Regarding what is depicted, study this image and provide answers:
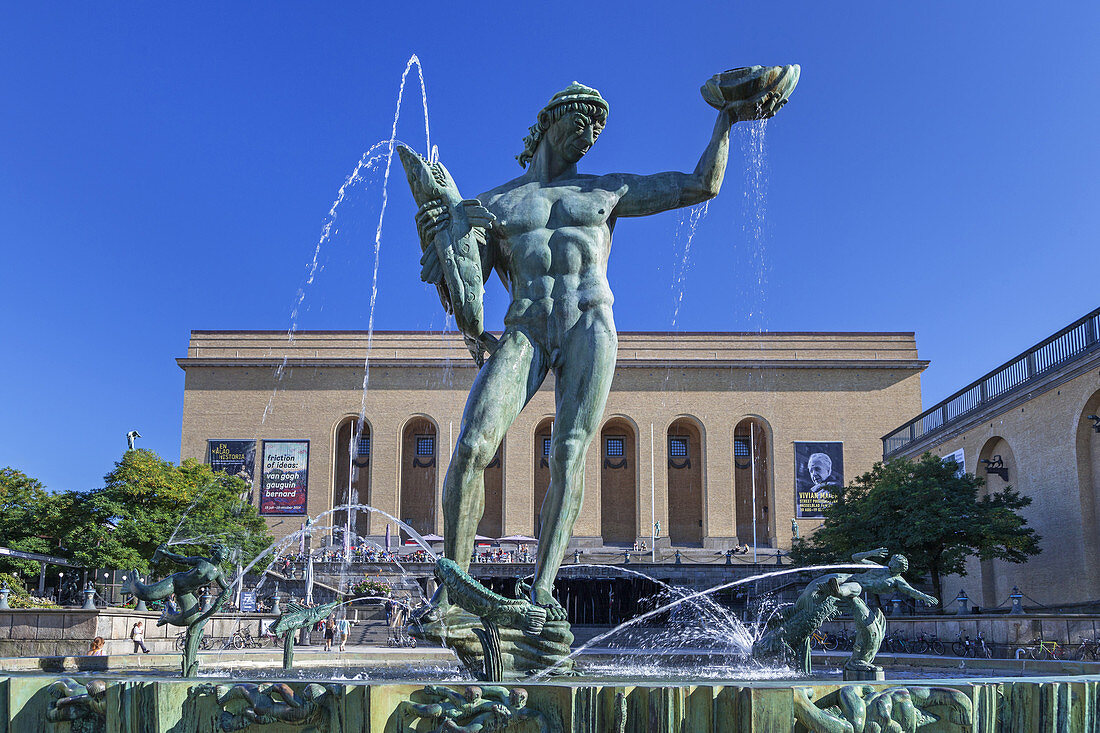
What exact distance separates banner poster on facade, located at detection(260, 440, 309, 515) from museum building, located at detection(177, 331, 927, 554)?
83 millimetres

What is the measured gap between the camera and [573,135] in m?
5.38

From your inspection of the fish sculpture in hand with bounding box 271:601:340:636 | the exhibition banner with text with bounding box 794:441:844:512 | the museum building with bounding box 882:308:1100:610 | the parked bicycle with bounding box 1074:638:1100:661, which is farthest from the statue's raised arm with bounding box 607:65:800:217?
the exhibition banner with text with bounding box 794:441:844:512

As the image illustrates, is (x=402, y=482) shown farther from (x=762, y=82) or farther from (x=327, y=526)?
(x=762, y=82)

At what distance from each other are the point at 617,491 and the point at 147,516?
33089 mm

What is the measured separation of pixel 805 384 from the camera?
61906mm

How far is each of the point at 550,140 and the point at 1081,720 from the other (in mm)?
3715

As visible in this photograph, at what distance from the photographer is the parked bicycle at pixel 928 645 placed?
1856cm

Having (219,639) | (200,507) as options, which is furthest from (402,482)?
(219,639)

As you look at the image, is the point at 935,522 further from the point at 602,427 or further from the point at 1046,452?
the point at 602,427

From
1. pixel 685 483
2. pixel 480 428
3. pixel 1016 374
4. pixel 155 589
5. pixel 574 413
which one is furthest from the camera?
pixel 685 483

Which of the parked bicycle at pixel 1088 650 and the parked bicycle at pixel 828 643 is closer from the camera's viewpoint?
the parked bicycle at pixel 1088 650

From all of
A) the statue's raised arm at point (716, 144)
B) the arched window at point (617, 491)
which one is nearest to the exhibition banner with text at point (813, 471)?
the arched window at point (617, 491)

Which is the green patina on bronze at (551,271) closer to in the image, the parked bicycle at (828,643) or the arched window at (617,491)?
the parked bicycle at (828,643)

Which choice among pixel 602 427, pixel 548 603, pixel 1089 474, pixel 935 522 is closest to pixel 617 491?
pixel 602 427
